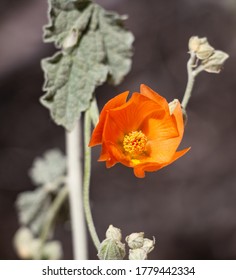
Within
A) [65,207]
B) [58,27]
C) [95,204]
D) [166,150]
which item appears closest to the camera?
[166,150]

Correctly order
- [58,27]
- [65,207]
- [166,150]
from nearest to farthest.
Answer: [166,150] → [58,27] → [65,207]

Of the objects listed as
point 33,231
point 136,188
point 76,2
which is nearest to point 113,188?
point 136,188

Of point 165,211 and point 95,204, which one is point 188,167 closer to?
point 165,211

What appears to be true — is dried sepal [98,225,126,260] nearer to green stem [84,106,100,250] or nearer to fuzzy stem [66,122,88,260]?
green stem [84,106,100,250]

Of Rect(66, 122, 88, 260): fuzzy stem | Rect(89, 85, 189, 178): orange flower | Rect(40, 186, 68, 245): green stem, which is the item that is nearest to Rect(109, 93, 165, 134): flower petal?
Rect(89, 85, 189, 178): orange flower

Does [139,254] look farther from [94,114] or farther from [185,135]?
[185,135]

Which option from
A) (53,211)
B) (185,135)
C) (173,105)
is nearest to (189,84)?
(173,105)

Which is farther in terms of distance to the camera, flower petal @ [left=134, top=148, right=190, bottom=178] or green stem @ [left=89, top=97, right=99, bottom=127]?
green stem @ [left=89, top=97, right=99, bottom=127]

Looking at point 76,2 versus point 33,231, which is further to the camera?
point 33,231
